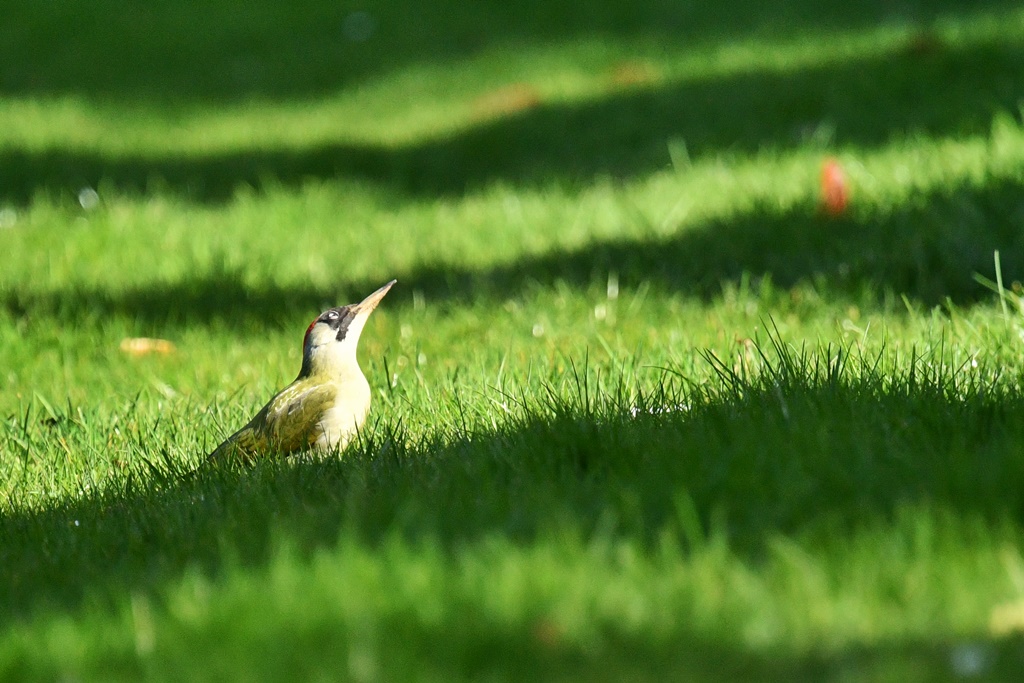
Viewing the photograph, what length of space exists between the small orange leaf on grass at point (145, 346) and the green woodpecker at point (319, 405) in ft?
4.81

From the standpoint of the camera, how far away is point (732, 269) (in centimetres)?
582

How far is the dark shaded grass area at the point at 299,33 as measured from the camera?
13.9 m

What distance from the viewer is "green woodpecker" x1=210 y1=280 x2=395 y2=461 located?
12.3 feet

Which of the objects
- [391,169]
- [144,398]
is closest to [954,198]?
[144,398]

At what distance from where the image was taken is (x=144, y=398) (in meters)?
4.70

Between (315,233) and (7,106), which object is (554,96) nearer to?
(315,233)

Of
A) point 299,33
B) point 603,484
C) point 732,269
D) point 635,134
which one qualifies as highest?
point 299,33

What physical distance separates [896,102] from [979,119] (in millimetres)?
1063

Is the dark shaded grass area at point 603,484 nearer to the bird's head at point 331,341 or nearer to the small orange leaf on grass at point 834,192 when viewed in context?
the bird's head at point 331,341

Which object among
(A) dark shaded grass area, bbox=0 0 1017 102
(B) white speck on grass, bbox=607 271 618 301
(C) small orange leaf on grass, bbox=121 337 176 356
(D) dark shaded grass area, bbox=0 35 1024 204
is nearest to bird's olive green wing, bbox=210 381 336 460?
(C) small orange leaf on grass, bbox=121 337 176 356

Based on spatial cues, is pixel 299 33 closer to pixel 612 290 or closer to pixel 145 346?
pixel 145 346

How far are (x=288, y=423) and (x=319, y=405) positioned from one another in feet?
0.39

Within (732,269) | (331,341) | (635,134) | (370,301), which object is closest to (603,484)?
(331,341)

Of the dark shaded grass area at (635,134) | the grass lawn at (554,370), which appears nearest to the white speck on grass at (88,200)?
the grass lawn at (554,370)
